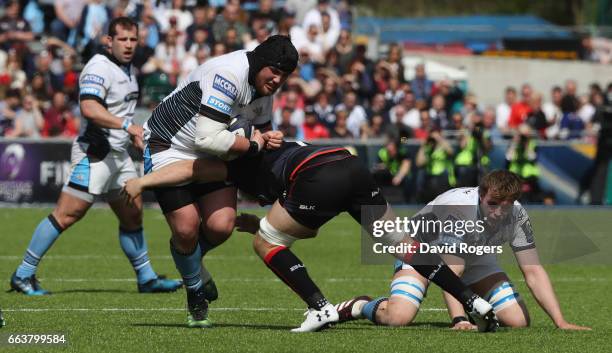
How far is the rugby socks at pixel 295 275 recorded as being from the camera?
8.32m

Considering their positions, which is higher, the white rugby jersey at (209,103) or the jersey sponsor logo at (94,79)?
the white rugby jersey at (209,103)

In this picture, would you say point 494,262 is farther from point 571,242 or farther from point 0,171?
point 0,171

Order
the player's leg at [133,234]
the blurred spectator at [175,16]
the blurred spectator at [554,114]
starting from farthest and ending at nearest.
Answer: the blurred spectator at [175,16] → the blurred spectator at [554,114] → the player's leg at [133,234]

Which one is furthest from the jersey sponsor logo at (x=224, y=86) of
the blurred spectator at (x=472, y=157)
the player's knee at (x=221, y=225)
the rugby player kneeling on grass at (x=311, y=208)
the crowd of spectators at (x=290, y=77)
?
the crowd of spectators at (x=290, y=77)

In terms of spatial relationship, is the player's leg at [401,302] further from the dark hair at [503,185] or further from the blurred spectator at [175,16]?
the blurred spectator at [175,16]

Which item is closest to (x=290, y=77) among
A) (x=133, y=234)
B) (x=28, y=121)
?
(x=28, y=121)

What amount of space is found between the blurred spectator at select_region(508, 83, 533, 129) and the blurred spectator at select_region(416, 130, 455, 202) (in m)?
3.69

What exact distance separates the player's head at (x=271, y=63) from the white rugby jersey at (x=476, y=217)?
4.68 ft

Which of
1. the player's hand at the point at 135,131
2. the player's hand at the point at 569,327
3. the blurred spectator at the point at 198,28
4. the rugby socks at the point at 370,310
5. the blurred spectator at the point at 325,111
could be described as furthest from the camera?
the blurred spectator at the point at 198,28

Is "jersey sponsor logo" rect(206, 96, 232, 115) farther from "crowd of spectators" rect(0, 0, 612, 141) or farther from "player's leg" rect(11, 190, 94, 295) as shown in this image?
"crowd of spectators" rect(0, 0, 612, 141)

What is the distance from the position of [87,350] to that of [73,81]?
56.6 feet

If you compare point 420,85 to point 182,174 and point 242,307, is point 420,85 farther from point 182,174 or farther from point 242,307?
point 182,174

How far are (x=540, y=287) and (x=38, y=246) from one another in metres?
4.53

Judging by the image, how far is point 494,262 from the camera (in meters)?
9.47
